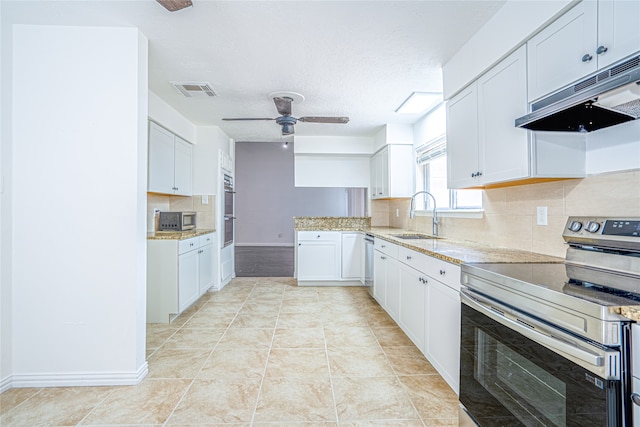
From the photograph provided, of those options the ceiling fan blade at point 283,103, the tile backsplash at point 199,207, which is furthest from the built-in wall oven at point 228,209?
the ceiling fan blade at point 283,103

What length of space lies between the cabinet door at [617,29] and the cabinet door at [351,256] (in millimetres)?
3559

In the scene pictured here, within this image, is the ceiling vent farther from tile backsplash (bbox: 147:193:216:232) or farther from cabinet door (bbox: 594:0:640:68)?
cabinet door (bbox: 594:0:640:68)

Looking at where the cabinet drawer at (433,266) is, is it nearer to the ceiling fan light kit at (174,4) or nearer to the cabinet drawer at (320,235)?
the cabinet drawer at (320,235)

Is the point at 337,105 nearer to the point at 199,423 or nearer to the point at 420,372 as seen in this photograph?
the point at 420,372

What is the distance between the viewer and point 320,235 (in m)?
4.66

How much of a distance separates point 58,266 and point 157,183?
156 centimetres

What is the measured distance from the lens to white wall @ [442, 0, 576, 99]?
5.16ft

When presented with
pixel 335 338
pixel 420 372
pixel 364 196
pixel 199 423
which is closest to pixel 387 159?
pixel 364 196

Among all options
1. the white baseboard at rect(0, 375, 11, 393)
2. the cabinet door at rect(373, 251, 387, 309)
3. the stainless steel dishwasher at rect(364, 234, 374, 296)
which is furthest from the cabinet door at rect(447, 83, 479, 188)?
the white baseboard at rect(0, 375, 11, 393)

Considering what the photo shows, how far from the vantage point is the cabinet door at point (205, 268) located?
3822 mm

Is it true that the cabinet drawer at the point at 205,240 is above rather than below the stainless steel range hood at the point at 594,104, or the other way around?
below

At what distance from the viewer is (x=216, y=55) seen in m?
2.42

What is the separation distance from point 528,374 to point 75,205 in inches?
103

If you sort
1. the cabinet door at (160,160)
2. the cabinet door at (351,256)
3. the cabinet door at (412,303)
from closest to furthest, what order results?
the cabinet door at (412,303) → the cabinet door at (160,160) → the cabinet door at (351,256)
